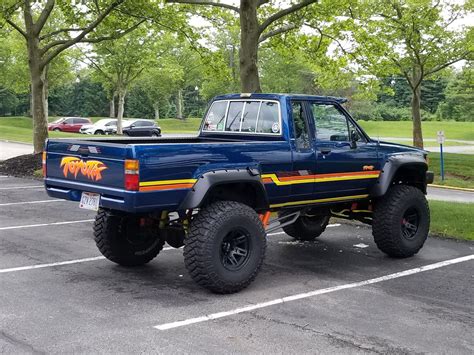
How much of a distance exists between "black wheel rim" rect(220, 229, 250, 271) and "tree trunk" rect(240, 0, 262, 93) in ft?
24.3

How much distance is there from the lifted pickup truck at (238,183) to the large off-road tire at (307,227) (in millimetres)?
537

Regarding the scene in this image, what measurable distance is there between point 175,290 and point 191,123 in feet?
179

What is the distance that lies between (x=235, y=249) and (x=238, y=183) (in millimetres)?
684

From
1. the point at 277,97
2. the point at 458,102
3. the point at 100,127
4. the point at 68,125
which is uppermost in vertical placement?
the point at 458,102

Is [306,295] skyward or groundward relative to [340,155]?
groundward

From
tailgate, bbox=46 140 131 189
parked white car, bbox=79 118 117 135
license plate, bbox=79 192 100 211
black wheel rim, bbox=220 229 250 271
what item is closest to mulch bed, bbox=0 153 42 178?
tailgate, bbox=46 140 131 189

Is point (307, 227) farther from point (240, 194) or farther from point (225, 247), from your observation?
point (225, 247)

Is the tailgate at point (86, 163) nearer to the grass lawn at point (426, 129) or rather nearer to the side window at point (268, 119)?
the side window at point (268, 119)

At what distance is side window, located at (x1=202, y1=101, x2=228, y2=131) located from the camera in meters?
7.64

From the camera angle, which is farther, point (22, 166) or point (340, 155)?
point (22, 166)

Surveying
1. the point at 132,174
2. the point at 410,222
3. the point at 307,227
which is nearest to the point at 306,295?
the point at 132,174

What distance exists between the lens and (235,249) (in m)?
6.20

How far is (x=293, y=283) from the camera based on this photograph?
21.1 feet

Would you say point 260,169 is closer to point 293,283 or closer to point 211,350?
point 293,283
